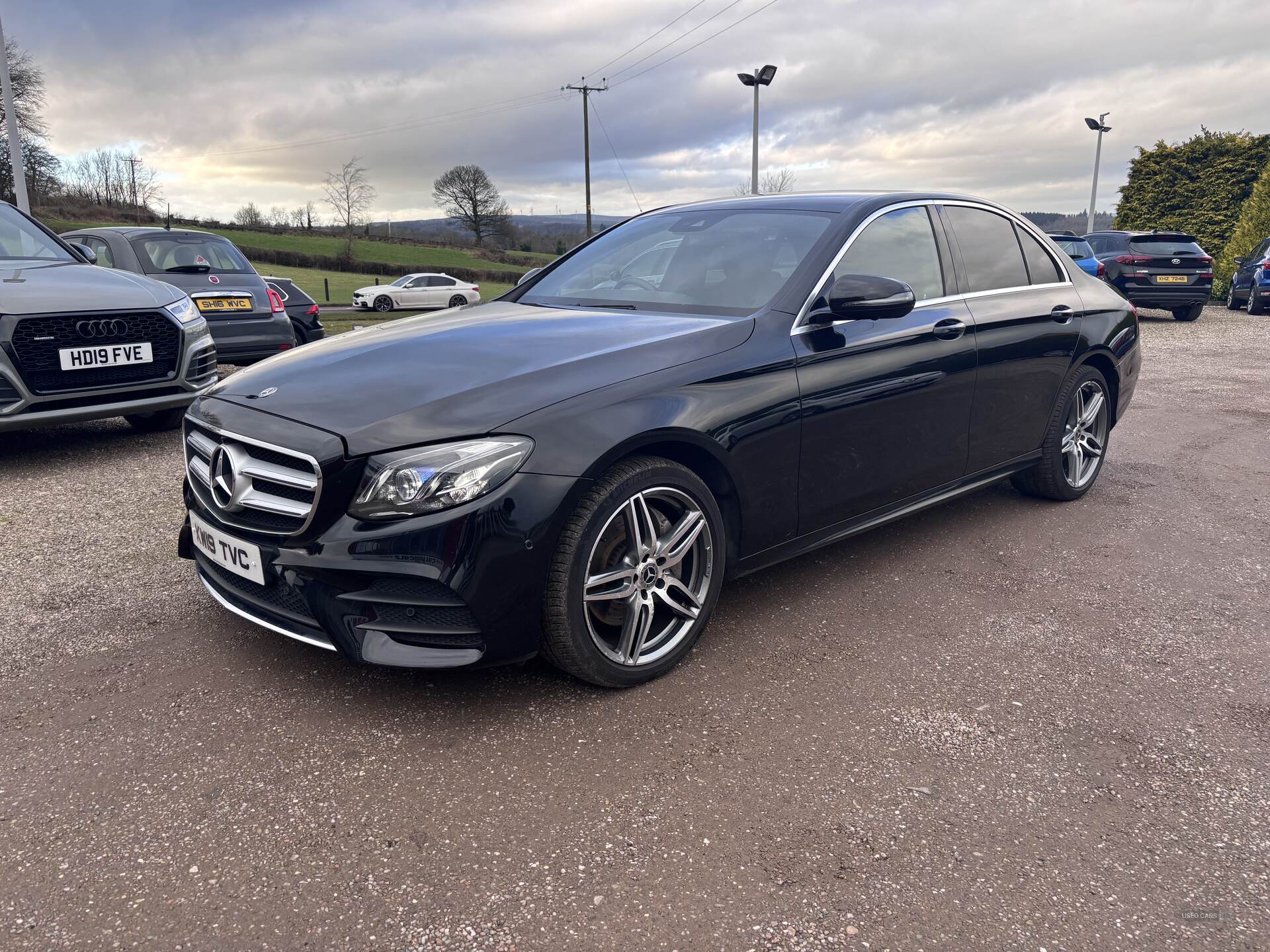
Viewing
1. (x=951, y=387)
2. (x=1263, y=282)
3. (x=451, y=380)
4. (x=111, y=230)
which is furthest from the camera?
(x=1263, y=282)

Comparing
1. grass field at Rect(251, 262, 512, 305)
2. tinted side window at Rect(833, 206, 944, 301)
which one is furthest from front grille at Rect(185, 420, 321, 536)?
grass field at Rect(251, 262, 512, 305)

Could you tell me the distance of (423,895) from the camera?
2.05m

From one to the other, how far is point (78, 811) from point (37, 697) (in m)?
0.77

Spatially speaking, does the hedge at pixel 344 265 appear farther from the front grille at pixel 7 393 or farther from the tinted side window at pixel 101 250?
the front grille at pixel 7 393

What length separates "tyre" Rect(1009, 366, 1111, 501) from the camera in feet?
16.0

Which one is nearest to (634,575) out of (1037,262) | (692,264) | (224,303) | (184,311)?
(692,264)

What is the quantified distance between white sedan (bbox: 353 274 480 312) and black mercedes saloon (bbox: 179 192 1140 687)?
105 feet

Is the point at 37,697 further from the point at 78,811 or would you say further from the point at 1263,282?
the point at 1263,282

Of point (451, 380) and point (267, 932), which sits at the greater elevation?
point (451, 380)

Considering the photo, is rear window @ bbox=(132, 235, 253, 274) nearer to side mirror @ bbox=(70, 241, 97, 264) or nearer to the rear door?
side mirror @ bbox=(70, 241, 97, 264)

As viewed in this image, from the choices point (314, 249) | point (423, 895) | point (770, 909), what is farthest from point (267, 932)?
point (314, 249)

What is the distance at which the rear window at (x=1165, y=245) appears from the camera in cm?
1641

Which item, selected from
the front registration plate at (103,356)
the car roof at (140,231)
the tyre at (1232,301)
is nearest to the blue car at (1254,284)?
the tyre at (1232,301)

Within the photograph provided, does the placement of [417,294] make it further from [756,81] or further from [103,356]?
[103,356]
